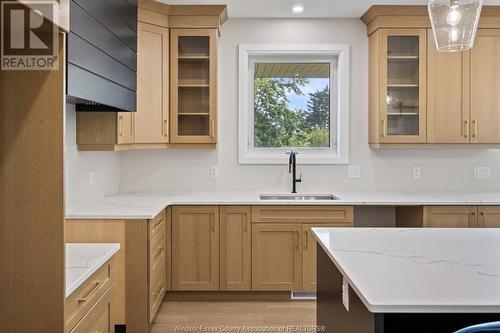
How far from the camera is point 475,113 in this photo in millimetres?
3854

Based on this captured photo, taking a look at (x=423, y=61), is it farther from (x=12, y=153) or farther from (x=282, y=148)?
(x=12, y=153)

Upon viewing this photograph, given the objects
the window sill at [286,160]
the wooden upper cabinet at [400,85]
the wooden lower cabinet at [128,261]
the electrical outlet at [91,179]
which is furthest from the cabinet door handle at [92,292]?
the wooden upper cabinet at [400,85]

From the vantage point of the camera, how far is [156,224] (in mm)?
3160

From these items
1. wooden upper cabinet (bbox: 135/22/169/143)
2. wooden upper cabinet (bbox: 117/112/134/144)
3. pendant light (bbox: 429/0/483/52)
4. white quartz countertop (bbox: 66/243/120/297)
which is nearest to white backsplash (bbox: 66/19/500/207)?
wooden upper cabinet (bbox: 135/22/169/143)

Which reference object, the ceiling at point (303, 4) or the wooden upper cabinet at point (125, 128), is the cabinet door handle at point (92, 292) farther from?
the ceiling at point (303, 4)

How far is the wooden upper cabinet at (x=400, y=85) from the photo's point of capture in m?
3.87

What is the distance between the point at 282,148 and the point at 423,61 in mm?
1475

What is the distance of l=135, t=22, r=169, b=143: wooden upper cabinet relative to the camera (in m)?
3.55

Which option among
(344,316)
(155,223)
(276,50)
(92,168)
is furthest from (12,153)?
(276,50)

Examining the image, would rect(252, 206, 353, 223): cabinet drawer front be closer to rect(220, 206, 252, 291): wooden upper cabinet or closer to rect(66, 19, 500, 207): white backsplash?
rect(220, 206, 252, 291): wooden upper cabinet

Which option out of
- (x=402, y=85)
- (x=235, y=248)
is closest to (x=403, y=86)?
(x=402, y=85)

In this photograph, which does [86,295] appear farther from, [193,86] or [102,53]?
[193,86]

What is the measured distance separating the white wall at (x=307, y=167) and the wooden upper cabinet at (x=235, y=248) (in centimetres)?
61

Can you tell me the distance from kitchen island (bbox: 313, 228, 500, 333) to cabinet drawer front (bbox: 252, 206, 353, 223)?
132cm
